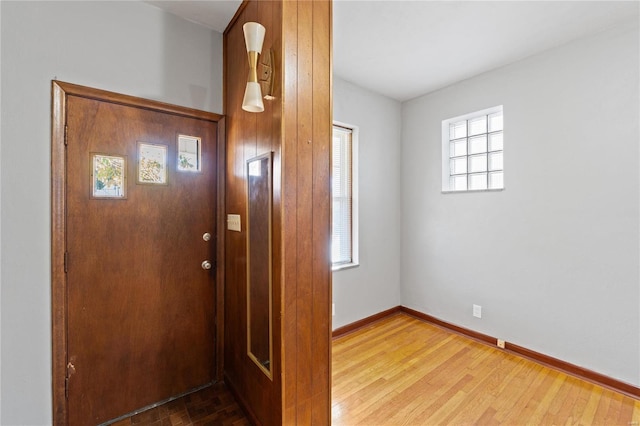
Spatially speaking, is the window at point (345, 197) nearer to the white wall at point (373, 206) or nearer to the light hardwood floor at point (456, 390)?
the white wall at point (373, 206)

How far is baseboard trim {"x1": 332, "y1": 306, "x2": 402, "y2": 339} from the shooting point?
9.82 feet

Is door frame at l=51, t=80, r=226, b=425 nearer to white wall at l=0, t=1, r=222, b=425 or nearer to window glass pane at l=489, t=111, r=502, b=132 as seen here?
white wall at l=0, t=1, r=222, b=425

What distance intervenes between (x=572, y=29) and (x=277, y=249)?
277cm

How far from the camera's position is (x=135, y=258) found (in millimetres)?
1855

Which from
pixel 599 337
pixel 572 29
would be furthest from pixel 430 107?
pixel 599 337

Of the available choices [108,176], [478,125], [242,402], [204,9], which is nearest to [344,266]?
[242,402]

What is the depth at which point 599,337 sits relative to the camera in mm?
2205

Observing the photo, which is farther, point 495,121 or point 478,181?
point 478,181

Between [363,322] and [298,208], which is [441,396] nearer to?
[363,322]

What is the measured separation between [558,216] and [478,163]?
35.9 inches

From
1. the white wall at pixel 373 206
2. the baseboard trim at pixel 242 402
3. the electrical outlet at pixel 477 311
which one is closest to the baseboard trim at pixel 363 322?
the white wall at pixel 373 206

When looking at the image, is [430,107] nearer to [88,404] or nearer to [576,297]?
[576,297]

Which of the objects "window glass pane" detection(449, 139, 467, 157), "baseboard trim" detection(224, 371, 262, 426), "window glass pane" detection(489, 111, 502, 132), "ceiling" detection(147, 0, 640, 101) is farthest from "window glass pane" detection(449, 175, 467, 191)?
"baseboard trim" detection(224, 371, 262, 426)

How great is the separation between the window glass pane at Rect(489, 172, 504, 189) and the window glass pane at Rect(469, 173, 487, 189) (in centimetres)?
6
